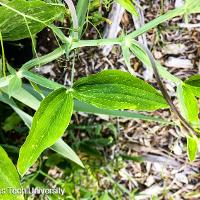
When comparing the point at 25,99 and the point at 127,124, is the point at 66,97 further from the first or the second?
the point at 127,124

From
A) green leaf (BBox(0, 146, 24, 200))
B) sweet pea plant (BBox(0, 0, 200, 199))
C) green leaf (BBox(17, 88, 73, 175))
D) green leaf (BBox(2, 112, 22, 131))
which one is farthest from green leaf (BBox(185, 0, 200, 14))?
green leaf (BBox(2, 112, 22, 131))

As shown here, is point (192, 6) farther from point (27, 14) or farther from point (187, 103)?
point (27, 14)

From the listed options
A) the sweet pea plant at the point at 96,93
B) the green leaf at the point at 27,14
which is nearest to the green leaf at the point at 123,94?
the sweet pea plant at the point at 96,93

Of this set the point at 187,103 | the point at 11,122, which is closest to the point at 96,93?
the point at 187,103

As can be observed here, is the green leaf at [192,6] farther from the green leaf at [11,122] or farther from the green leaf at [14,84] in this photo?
the green leaf at [11,122]

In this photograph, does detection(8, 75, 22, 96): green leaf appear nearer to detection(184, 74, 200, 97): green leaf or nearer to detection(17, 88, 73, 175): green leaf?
detection(17, 88, 73, 175): green leaf
